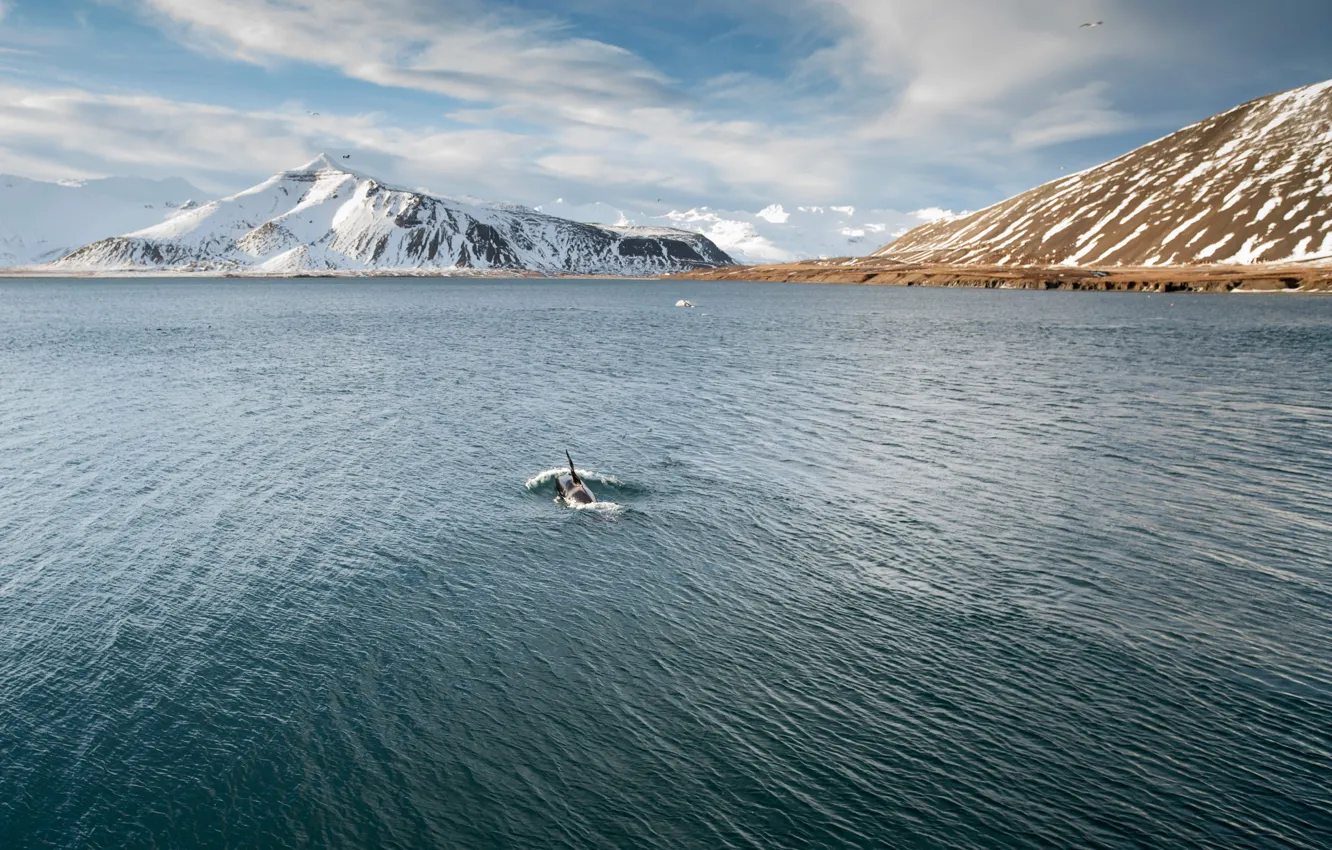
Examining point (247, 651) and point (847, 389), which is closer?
point (247, 651)

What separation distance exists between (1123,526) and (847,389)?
3945cm

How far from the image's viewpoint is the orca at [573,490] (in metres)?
40.2

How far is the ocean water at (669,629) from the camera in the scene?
18.8m

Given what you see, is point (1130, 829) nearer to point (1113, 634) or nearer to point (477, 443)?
point (1113, 634)

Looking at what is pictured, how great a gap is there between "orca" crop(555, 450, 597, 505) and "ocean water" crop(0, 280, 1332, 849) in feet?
3.33

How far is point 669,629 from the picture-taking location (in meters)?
27.4

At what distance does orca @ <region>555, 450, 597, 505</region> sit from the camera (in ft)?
132

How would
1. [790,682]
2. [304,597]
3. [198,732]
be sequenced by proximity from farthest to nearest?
1. [304,597]
2. [790,682]
3. [198,732]

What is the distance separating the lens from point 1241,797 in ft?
61.1

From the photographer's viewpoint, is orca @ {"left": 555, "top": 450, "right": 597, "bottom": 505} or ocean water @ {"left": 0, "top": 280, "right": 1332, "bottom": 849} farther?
orca @ {"left": 555, "top": 450, "right": 597, "bottom": 505}

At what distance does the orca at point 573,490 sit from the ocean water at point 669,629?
1.02 metres

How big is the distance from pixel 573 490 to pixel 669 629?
49.6ft

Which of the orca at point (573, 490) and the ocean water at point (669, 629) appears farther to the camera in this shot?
the orca at point (573, 490)

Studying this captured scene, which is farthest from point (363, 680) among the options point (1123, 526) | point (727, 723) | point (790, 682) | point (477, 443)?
point (1123, 526)
